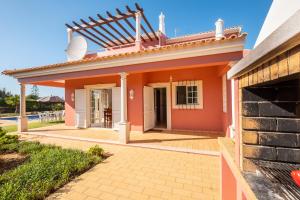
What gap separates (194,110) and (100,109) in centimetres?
625

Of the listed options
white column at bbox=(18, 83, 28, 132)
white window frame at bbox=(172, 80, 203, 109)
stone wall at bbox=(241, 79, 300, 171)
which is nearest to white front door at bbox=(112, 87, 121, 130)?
white window frame at bbox=(172, 80, 203, 109)

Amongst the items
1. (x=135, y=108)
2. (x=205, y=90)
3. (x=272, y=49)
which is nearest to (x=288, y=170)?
(x=272, y=49)

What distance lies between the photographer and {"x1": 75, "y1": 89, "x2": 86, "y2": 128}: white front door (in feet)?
32.4

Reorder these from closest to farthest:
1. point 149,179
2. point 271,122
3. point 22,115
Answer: point 271,122 < point 149,179 < point 22,115

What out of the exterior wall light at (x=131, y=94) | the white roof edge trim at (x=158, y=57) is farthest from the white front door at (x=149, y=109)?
the white roof edge trim at (x=158, y=57)

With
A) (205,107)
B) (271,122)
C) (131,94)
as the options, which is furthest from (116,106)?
(271,122)

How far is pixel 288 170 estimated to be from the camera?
Answer: 4.22 ft

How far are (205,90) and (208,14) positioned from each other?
455cm

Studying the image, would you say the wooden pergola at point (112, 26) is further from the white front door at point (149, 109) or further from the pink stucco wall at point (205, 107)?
the pink stucco wall at point (205, 107)

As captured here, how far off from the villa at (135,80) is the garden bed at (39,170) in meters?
2.16

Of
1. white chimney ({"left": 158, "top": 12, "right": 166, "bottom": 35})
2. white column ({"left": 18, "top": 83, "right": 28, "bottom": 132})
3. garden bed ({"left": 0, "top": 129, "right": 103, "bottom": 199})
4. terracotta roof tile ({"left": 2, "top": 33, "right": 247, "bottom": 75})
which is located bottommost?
garden bed ({"left": 0, "top": 129, "right": 103, "bottom": 199})

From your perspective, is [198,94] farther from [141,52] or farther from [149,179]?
[149,179]

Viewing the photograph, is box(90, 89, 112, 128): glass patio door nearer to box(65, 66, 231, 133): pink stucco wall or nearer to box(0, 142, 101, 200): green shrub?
box(65, 66, 231, 133): pink stucco wall

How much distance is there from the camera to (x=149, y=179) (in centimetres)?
346
